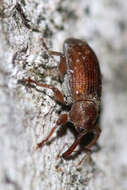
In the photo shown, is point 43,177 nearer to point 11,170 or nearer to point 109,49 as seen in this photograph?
point 11,170

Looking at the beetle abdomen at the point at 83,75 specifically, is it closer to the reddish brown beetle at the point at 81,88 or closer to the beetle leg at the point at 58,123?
the reddish brown beetle at the point at 81,88

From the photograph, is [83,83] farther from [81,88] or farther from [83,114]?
[83,114]

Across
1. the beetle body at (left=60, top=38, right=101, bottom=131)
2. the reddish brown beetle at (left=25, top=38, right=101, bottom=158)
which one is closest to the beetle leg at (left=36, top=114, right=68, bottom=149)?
the reddish brown beetle at (left=25, top=38, right=101, bottom=158)

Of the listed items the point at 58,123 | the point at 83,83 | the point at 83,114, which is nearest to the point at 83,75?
the point at 83,83

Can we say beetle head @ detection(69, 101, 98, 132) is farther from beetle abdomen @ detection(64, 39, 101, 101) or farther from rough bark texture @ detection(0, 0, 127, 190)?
rough bark texture @ detection(0, 0, 127, 190)

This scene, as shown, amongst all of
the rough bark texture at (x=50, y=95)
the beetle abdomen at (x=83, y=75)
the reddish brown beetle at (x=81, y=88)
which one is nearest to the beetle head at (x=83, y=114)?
the reddish brown beetle at (x=81, y=88)

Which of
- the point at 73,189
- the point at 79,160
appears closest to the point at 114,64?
the point at 79,160

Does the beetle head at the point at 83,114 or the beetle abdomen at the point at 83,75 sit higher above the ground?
the beetle abdomen at the point at 83,75
